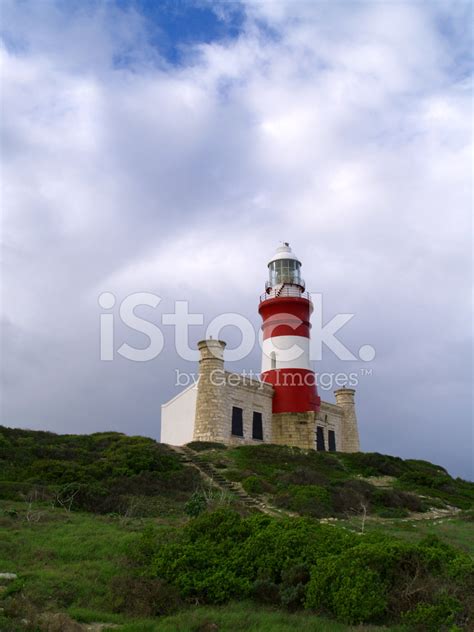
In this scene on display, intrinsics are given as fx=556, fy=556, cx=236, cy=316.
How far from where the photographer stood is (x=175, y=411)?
28.1 meters

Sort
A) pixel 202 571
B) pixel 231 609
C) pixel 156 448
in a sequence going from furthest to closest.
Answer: pixel 156 448
pixel 202 571
pixel 231 609

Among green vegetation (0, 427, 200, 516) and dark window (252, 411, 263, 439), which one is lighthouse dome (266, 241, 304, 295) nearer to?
dark window (252, 411, 263, 439)

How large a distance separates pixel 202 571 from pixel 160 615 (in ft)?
2.89

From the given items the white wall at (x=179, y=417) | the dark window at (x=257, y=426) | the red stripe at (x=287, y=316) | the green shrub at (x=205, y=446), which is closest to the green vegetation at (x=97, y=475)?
the green shrub at (x=205, y=446)

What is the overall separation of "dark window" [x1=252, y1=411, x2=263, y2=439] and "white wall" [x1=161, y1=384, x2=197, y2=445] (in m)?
3.00

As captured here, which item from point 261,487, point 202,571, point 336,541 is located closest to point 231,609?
point 202,571

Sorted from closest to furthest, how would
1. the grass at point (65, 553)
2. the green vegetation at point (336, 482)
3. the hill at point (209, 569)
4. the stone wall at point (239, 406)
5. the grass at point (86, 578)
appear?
the grass at point (86, 578) → the hill at point (209, 569) → the grass at point (65, 553) → the green vegetation at point (336, 482) → the stone wall at point (239, 406)

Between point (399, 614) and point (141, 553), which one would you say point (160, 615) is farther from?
point (399, 614)

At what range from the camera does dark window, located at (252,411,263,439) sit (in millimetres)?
26922

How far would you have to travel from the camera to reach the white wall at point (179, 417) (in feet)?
86.9

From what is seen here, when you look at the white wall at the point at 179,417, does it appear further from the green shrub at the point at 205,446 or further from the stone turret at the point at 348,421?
the stone turret at the point at 348,421

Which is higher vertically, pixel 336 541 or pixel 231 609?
pixel 336 541

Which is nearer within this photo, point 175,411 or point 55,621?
point 55,621

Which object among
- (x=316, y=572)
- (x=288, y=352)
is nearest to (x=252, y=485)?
(x=316, y=572)
